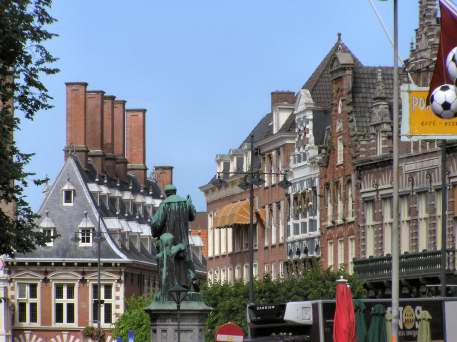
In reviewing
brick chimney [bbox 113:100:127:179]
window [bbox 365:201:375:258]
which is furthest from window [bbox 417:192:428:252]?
brick chimney [bbox 113:100:127:179]

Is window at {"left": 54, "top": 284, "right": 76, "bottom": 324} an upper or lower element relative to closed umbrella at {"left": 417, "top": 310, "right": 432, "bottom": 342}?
upper

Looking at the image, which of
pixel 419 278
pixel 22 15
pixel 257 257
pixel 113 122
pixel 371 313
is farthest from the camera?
pixel 113 122

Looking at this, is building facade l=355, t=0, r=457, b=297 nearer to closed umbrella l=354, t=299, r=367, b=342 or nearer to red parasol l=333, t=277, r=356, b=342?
closed umbrella l=354, t=299, r=367, b=342

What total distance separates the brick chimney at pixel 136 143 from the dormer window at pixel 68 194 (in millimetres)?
13266

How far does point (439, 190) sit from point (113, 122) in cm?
6628

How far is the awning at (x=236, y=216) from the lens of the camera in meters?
101

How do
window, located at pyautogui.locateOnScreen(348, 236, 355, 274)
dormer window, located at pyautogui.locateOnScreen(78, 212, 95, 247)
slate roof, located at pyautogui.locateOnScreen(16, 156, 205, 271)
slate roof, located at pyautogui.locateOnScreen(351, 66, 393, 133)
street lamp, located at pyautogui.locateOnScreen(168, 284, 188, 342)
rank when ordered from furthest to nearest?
dormer window, located at pyautogui.locateOnScreen(78, 212, 95, 247), slate roof, located at pyautogui.locateOnScreen(16, 156, 205, 271), slate roof, located at pyautogui.locateOnScreen(351, 66, 393, 133), window, located at pyautogui.locateOnScreen(348, 236, 355, 274), street lamp, located at pyautogui.locateOnScreen(168, 284, 188, 342)

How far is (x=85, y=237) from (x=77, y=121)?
773 centimetres

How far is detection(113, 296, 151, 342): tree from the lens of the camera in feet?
329

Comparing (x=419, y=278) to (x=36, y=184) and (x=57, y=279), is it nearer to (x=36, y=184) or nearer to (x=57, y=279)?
(x=36, y=184)

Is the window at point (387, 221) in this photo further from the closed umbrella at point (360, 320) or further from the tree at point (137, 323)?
the closed umbrella at point (360, 320)

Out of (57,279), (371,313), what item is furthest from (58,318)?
(371,313)

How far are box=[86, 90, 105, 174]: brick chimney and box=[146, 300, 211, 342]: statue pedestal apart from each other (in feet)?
295

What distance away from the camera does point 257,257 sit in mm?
101750
